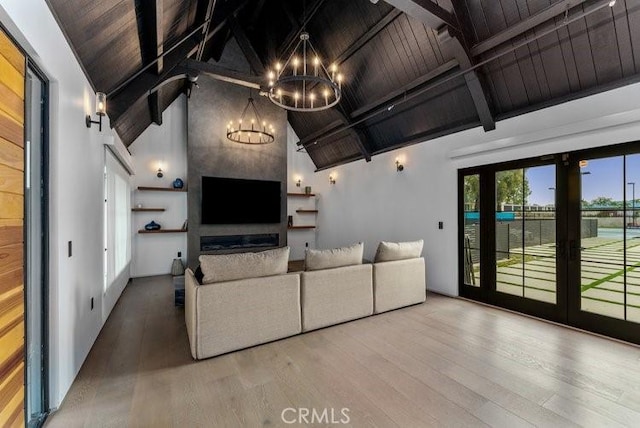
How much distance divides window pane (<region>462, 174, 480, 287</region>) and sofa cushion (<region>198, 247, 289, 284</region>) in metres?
3.02

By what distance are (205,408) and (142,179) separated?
18.0 feet

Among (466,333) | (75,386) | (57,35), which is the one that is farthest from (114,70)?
(466,333)

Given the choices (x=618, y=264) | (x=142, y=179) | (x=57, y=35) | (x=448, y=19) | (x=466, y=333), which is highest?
(x=448, y=19)

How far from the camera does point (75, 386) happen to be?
213 cm

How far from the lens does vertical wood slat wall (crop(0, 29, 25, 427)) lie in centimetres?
132

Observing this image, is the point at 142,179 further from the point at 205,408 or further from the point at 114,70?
the point at 205,408

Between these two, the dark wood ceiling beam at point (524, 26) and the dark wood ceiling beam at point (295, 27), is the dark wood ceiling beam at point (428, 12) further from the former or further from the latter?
the dark wood ceiling beam at point (295, 27)

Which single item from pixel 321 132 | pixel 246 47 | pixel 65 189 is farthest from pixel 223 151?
pixel 65 189

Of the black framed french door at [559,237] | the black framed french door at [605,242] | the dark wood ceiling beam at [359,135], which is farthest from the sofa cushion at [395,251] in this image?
the dark wood ceiling beam at [359,135]

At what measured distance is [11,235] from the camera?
1.42m

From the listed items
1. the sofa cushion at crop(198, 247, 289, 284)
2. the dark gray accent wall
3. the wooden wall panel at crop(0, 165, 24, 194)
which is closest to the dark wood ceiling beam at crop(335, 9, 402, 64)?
the dark gray accent wall

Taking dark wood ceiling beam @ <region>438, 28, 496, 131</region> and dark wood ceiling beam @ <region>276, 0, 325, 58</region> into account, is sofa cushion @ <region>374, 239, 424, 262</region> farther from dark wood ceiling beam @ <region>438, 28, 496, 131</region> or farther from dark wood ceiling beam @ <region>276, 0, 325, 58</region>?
dark wood ceiling beam @ <region>276, 0, 325, 58</region>

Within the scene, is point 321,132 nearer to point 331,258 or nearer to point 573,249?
point 331,258

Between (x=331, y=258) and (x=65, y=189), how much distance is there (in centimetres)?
248
